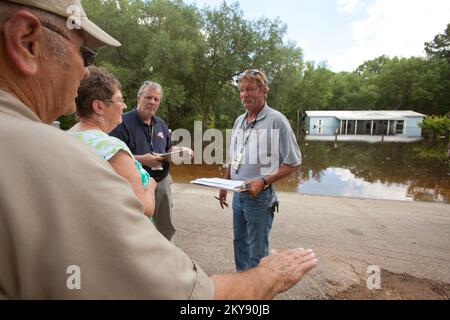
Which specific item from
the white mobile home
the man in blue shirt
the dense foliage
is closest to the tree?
the white mobile home

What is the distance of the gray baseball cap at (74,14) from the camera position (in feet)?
3.01

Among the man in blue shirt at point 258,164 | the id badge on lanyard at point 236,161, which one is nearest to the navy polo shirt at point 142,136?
the id badge on lanyard at point 236,161

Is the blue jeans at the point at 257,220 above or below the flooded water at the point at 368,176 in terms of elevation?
above

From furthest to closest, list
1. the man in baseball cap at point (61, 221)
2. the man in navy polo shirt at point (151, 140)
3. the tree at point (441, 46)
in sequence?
the tree at point (441, 46) < the man in navy polo shirt at point (151, 140) < the man in baseball cap at point (61, 221)

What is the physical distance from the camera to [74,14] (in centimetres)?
105

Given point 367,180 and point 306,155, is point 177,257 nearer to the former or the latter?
point 367,180

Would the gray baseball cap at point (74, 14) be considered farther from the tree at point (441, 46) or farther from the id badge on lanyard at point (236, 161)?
the tree at point (441, 46)

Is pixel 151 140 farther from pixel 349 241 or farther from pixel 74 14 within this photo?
pixel 349 241

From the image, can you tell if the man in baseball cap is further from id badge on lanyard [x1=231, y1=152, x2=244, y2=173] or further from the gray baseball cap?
id badge on lanyard [x1=231, y1=152, x2=244, y2=173]

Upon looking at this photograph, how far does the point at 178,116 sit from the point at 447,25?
190 feet

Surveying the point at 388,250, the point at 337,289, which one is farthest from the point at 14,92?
the point at 388,250

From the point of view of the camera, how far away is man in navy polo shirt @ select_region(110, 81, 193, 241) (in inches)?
144

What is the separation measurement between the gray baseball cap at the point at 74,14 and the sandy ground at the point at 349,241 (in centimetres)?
303

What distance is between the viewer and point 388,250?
14.2 ft
